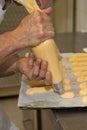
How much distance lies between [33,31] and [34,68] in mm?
134

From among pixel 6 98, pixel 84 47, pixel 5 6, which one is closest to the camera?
pixel 5 6

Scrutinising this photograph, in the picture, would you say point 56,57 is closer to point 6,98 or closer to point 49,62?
point 49,62

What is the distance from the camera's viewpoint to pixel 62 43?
4.38 ft

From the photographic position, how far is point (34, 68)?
0.79 meters

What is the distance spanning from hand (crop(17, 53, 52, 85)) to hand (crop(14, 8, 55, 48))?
0.07 m

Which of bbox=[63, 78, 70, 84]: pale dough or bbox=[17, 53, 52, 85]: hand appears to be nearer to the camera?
bbox=[17, 53, 52, 85]: hand

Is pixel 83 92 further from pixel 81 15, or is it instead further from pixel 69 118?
pixel 81 15

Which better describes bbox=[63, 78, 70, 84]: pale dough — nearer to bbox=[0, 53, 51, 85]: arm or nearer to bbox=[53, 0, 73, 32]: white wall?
bbox=[0, 53, 51, 85]: arm

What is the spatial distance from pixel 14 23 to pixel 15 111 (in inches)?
23.0

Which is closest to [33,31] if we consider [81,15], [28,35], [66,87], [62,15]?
[28,35]

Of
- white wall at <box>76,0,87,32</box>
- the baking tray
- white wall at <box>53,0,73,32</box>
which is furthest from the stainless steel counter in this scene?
white wall at <box>53,0,73,32</box>

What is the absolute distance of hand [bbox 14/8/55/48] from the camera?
27.4 inches

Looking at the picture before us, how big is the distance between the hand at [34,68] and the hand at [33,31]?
0.07 metres

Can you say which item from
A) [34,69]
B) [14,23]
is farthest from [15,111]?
[34,69]
